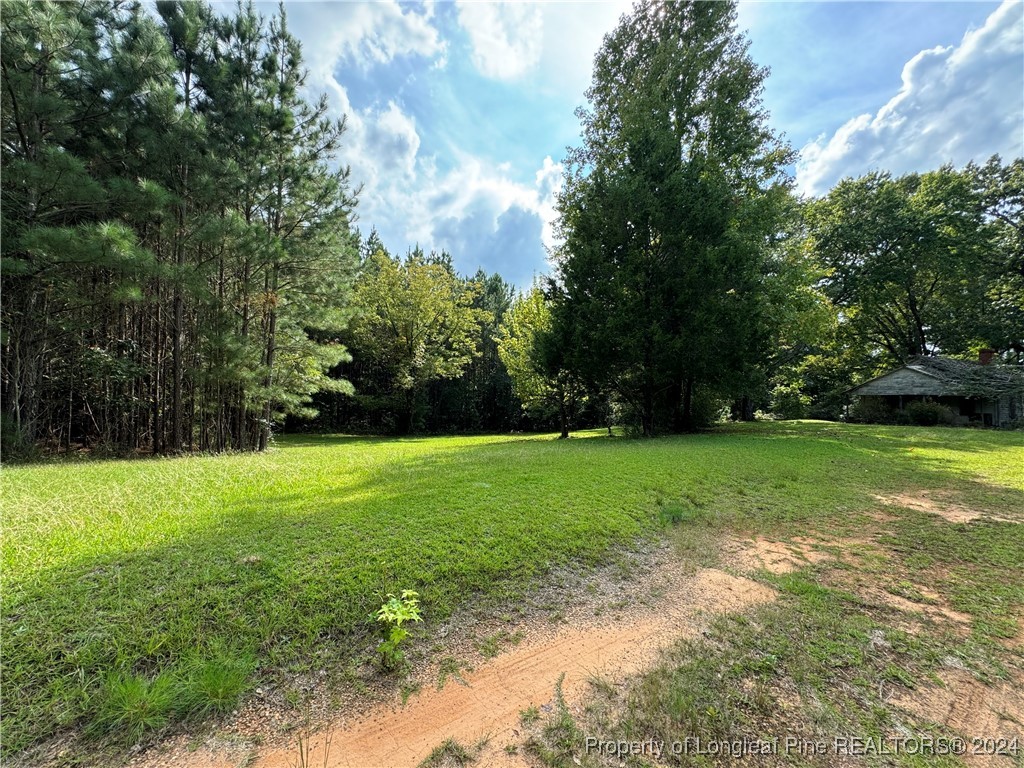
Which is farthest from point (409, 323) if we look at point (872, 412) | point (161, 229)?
point (872, 412)

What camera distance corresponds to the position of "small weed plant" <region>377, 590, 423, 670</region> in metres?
2.26

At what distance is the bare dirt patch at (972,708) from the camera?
6.22 ft

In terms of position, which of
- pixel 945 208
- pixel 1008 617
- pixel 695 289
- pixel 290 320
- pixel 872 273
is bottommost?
pixel 1008 617

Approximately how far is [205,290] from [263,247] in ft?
5.61

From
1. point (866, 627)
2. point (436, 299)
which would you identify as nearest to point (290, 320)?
point (436, 299)

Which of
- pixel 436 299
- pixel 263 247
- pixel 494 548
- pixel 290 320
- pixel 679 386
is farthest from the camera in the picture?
pixel 436 299

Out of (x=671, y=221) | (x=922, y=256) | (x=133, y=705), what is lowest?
(x=133, y=705)

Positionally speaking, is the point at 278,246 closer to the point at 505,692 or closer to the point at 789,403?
the point at 505,692

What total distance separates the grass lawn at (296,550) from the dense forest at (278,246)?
3.97m

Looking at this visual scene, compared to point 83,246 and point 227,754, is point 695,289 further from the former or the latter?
point 83,246

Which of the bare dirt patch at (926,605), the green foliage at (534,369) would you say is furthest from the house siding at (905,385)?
the bare dirt patch at (926,605)

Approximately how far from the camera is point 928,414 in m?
20.0

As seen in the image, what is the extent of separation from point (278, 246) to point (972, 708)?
42.1 ft

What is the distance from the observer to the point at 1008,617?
284 cm
